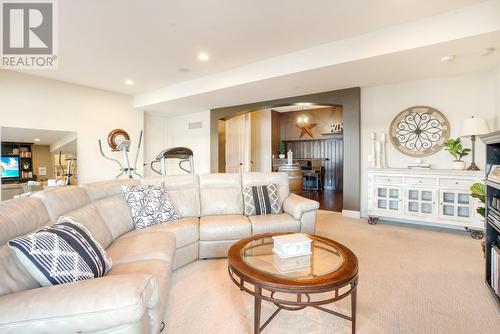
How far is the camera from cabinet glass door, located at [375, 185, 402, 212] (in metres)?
3.88

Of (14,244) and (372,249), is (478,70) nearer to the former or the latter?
(372,249)

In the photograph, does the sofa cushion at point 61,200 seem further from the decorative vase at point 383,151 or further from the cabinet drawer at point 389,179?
the decorative vase at point 383,151

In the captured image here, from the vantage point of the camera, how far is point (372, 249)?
2.95 metres

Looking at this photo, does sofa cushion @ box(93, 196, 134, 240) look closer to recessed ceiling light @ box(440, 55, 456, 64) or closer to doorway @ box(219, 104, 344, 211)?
recessed ceiling light @ box(440, 55, 456, 64)

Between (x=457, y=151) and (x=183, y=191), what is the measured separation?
13.4 feet

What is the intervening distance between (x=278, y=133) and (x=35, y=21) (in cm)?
709

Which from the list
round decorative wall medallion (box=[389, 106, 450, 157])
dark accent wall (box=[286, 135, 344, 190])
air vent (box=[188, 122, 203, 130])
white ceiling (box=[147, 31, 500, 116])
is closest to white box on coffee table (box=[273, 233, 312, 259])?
white ceiling (box=[147, 31, 500, 116])

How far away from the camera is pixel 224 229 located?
2.60 m

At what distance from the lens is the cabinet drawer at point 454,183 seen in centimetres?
335

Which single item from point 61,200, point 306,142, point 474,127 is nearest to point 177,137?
point 306,142

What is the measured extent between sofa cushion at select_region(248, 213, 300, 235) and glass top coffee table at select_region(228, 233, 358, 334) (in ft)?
2.24

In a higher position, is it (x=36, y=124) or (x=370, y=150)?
(x=36, y=124)

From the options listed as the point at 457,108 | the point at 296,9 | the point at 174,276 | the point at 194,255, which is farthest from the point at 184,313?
the point at 457,108

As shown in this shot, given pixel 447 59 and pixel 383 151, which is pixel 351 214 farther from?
pixel 447 59
